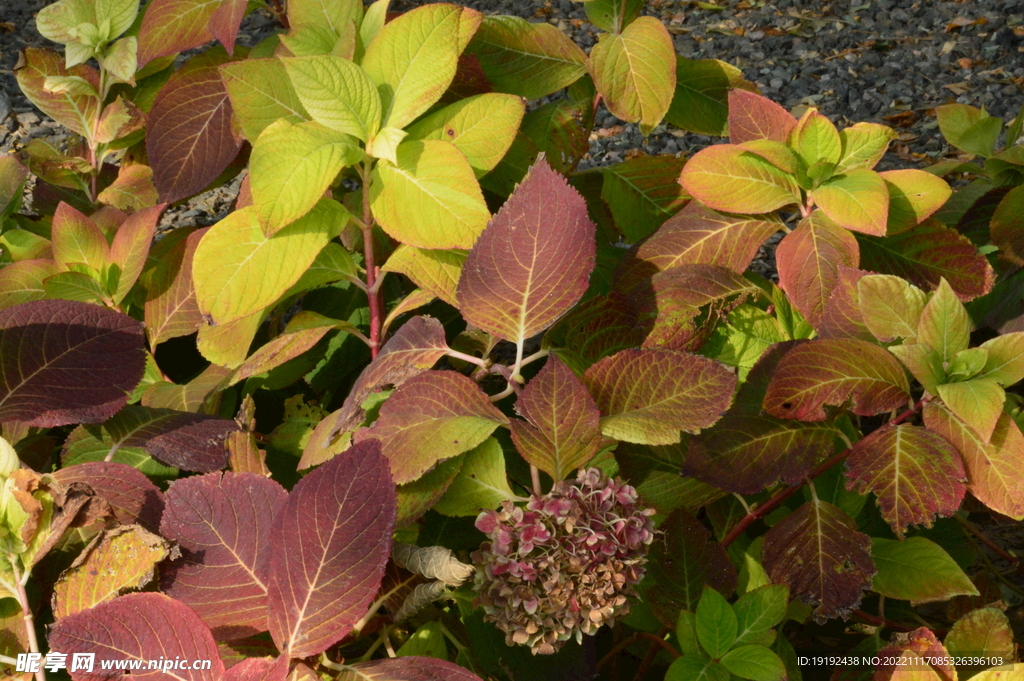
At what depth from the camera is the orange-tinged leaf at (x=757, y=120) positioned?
1.12m

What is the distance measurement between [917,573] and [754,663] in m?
0.25

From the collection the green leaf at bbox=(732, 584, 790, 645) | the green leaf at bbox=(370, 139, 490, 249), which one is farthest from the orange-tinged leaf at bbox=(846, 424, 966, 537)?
the green leaf at bbox=(370, 139, 490, 249)

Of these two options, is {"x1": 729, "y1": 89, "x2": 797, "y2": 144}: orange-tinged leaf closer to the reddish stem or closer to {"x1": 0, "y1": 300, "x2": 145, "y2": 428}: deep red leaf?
the reddish stem

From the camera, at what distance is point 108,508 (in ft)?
2.60

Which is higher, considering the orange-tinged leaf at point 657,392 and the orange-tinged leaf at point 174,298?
the orange-tinged leaf at point 657,392

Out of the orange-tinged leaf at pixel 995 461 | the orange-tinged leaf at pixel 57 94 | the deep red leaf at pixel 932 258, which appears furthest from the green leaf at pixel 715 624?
the orange-tinged leaf at pixel 57 94

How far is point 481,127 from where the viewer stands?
1.00m

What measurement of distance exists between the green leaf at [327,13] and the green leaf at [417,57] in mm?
153

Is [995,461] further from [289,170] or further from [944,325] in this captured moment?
[289,170]

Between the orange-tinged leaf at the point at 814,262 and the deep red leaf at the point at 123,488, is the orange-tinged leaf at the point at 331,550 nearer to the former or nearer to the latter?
the deep red leaf at the point at 123,488

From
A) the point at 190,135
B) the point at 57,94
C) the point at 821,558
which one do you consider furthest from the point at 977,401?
the point at 57,94

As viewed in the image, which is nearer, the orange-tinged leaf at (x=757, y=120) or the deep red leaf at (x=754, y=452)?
the deep red leaf at (x=754, y=452)

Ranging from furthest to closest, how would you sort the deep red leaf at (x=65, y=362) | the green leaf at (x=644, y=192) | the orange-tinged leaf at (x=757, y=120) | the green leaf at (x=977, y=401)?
the green leaf at (x=644, y=192) < the orange-tinged leaf at (x=757, y=120) < the deep red leaf at (x=65, y=362) < the green leaf at (x=977, y=401)

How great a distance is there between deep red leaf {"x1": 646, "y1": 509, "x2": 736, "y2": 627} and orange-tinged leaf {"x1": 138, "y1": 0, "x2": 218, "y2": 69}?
88 cm
